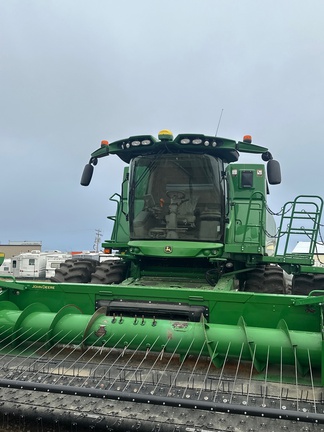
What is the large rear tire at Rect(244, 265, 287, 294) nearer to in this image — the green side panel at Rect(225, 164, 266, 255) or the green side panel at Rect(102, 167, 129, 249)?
the green side panel at Rect(225, 164, 266, 255)

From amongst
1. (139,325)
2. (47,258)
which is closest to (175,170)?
(139,325)

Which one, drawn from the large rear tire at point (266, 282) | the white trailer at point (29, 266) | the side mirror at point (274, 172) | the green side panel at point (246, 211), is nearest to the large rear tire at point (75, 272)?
the green side panel at point (246, 211)

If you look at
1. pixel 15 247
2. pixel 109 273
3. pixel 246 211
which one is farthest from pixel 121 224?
pixel 15 247

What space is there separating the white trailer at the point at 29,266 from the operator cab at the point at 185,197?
19.8 metres

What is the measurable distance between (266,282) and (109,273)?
2251mm

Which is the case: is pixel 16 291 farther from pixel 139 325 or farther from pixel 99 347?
pixel 139 325

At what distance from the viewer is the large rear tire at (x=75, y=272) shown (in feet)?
19.1

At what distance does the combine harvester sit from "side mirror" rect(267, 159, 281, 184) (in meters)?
0.01

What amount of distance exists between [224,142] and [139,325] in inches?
109

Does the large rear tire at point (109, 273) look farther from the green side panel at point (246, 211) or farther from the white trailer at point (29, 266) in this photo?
the white trailer at point (29, 266)

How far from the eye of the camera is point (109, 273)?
5871mm

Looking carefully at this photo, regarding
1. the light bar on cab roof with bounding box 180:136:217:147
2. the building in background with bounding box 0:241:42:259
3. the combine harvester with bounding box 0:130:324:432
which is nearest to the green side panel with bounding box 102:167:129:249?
the combine harvester with bounding box 0:130:324:432

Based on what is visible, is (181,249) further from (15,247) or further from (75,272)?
(15,247)

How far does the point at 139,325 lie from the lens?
352 cm
